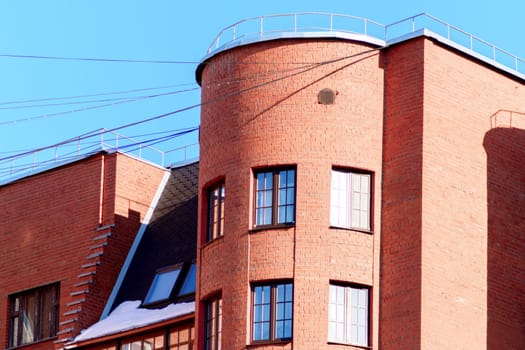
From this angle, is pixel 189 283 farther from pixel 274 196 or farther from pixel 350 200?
pixel 350 200

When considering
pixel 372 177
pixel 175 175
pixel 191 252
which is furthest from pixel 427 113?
pixel 175 175

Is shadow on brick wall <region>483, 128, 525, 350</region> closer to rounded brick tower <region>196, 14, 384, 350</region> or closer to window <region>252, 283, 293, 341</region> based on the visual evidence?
rounded brick tower <region>196, 14, 384, 350</region>

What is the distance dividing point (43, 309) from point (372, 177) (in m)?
15.8

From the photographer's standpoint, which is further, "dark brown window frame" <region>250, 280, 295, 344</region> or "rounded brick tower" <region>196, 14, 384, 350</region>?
"rounded brick tower" <region>196, 14, 384, 350</region>

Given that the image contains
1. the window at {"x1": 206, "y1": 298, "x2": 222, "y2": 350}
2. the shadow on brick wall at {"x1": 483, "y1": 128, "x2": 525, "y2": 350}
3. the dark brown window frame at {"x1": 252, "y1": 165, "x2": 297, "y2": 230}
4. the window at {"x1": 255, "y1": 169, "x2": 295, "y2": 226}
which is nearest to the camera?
the dark brown window frame at {"x1": 252, "y1": 165, "x2": 297, "y2": 230}

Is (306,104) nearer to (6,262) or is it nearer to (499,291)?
(499,291)

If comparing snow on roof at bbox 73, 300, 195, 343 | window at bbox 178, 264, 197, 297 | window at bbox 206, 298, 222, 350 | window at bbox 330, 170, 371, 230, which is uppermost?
window at bbox 330, 170, 371, 230

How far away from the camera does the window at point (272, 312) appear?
Result: 157 feet

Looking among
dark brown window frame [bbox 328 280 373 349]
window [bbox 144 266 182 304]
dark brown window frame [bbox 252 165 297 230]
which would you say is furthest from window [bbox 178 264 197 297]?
dark brown window frame [bbox 328 280 373 349]

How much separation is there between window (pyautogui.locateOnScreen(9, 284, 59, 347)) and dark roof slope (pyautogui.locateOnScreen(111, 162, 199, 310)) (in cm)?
233

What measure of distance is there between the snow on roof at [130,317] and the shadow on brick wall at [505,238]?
945 centimetres

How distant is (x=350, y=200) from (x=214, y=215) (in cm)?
424

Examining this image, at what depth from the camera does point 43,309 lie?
6022 centimetres

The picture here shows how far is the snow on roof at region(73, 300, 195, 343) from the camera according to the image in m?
54.6
